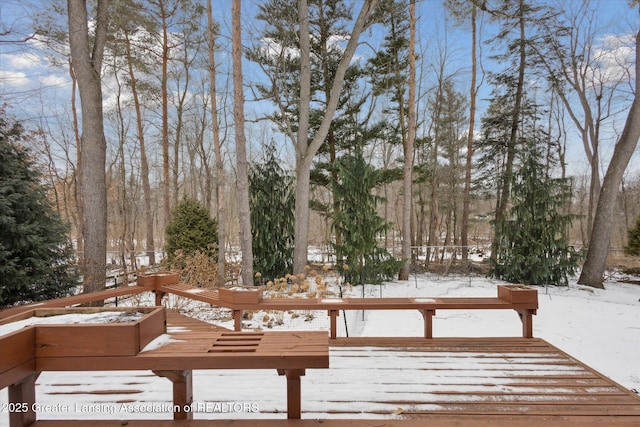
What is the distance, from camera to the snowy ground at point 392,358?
216 centimetres

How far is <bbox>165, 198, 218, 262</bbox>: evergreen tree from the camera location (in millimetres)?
8906

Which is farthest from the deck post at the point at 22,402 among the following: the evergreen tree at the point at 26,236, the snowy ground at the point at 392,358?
the evergreen tree at the point at 26,236

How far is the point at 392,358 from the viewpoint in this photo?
285cm

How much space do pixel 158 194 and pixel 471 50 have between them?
945 inches

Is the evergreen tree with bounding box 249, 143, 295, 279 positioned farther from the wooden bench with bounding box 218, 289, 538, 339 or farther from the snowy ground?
the wooden bench with bounding box 218, 289, 538, 339

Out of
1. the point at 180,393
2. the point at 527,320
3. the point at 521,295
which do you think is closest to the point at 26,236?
the point at 180,393

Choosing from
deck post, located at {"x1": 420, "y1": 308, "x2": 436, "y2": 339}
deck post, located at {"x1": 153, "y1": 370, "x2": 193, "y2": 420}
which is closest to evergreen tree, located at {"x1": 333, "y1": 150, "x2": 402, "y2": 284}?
deck post, located at {"x1": 420, "y1": 308, "x2": 436, "y2": 339}

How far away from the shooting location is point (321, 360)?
1651 mm

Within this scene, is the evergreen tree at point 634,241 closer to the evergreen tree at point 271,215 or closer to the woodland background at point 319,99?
the woodland background at point 319,99

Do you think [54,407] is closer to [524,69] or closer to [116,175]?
[524,69]

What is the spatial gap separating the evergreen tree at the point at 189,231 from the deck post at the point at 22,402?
23.7ft

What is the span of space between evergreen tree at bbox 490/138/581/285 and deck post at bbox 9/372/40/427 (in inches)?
385

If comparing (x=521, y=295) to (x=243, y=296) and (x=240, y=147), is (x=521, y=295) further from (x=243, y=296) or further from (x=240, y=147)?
(x=240, y=147)

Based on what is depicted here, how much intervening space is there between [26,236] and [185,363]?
165 inches
